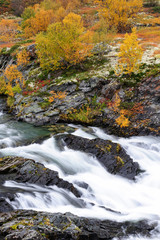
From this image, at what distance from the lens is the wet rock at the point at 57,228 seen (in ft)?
22.5

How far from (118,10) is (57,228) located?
4185cm

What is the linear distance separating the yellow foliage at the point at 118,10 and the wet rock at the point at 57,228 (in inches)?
1534

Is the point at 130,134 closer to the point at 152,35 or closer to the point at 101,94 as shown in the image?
the point at 101,94

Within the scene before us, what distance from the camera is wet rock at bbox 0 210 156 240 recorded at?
6844 mm

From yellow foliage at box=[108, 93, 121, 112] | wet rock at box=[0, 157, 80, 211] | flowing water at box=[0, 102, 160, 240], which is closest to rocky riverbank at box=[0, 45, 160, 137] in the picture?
yellow foliage at box=[108, 93, 121, 112]

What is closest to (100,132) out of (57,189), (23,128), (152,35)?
(23,128)

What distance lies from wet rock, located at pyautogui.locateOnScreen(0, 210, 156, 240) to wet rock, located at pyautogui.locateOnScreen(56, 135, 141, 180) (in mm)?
4933

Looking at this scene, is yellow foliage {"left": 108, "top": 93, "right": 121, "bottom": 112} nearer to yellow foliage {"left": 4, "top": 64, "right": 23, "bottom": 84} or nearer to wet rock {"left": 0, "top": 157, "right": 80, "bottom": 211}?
wet rock {"left": 0, "top": 157, "right": 80, "bottom": 211}

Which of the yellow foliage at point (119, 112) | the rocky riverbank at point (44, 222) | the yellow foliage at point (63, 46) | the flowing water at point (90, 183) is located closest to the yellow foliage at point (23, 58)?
the yellow foliage at point (63, 46)

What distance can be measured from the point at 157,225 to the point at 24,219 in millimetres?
6453

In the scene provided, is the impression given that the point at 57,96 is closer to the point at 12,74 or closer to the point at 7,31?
the point at 12,74

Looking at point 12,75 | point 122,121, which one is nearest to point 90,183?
point 122,121

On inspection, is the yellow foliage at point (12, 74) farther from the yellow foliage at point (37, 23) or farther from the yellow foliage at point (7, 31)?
the yellow foliage at point (7, 31)

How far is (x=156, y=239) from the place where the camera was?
884 centimetres
